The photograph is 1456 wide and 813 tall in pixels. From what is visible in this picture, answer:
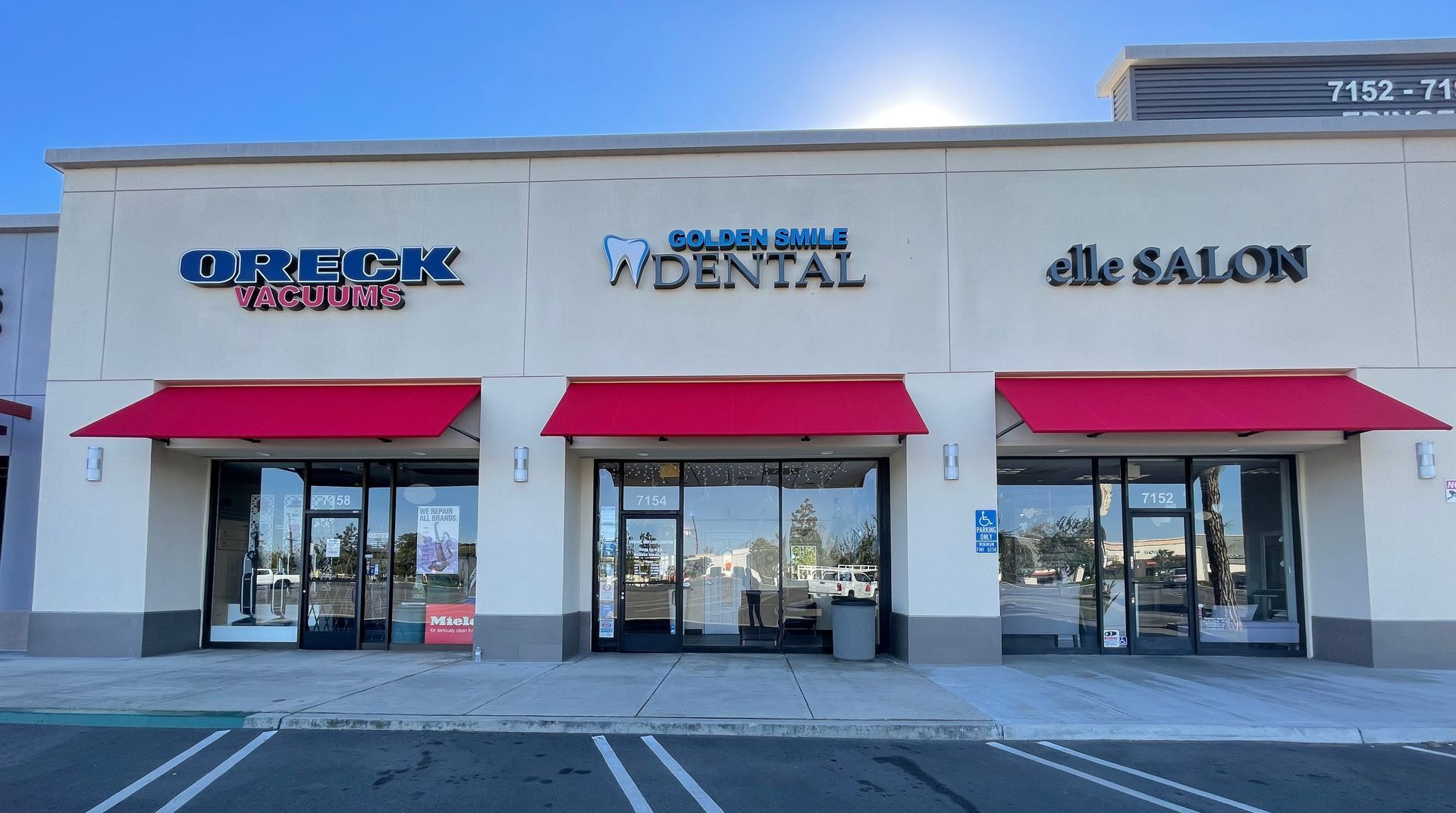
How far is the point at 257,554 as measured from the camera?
15.8 m

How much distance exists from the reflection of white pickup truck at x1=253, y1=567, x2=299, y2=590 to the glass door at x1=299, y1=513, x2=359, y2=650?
1.05 ft

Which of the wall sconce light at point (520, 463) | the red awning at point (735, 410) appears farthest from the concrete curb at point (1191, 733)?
the wall sconce light at point (520, 463)

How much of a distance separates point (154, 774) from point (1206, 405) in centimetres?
1290

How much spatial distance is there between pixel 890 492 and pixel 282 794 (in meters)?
9.85

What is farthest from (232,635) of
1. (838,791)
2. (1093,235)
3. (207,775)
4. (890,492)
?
(1093,235)

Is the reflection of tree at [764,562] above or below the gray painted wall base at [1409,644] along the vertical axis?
above

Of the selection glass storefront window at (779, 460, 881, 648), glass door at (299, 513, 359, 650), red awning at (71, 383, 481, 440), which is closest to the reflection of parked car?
glass storefront window at (779, 460, 881, 648)

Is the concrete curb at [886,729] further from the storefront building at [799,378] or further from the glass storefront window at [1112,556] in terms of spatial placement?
the glass storefront window at [1112,556]

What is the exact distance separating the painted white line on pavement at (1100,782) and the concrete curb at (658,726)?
1.72 feet

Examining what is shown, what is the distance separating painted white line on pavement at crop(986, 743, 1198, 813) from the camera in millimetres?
7039

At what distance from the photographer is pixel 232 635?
1555 cm

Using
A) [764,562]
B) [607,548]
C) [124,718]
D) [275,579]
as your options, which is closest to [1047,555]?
[764,562]

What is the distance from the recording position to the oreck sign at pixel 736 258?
1398 centimetres

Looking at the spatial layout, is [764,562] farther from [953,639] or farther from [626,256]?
[626,256]
